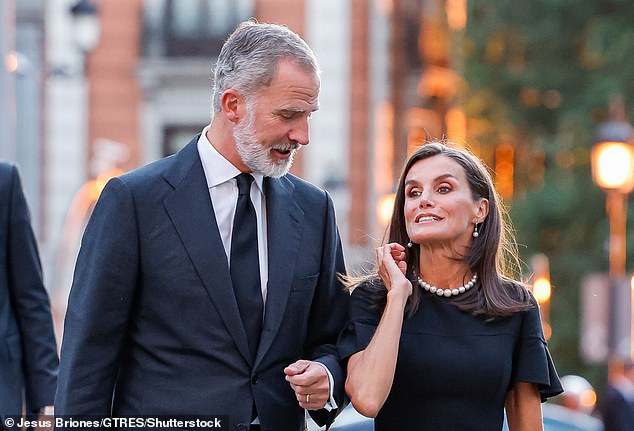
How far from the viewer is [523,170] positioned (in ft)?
95.9

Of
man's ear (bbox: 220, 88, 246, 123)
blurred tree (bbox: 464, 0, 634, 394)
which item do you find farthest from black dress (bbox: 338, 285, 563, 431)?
blurred tree (bbox: 464, 0, 634, 394)

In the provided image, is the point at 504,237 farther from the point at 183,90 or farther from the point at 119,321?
the point at 183,90

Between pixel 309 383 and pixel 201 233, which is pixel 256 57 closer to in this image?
pixel 201 233

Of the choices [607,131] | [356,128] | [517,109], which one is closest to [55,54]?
[356,128]

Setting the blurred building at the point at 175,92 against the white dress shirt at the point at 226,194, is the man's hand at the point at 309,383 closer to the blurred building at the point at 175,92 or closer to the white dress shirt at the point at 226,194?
the white dress shirt at the point at 226,194

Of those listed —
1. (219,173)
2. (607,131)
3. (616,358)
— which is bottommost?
(616,358)

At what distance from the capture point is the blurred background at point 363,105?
25656 millimetres

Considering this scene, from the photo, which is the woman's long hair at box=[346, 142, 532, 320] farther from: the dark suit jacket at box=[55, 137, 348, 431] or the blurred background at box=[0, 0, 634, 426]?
the blurred background at box=[0, 0, 634, 426]

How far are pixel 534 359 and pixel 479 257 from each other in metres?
0.41

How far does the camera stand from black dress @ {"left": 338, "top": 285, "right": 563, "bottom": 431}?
559 cm

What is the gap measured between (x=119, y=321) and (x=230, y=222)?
1.67 feet

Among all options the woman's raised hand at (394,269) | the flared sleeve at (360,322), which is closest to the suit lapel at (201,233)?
the flared sleeve at (360,322)

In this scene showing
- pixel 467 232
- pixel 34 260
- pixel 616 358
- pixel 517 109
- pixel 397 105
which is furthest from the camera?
pixel 397 105

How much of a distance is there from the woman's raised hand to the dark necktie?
429 millimetres
